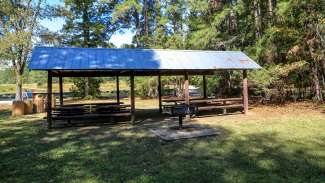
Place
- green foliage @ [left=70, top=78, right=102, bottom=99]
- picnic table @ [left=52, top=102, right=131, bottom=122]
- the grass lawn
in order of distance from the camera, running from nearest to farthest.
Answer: the grass lawn < picnic table @ [left=52, top=102, right=131, bottom=122] < green foliage @ [left=70, top=78, right=102, bottom=99]

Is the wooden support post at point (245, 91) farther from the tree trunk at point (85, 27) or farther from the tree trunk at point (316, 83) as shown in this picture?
the tree trunk at point (85, 27)

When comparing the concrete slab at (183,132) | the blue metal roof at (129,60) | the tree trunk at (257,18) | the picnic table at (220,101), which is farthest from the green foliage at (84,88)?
the concrete slab at (183,132)

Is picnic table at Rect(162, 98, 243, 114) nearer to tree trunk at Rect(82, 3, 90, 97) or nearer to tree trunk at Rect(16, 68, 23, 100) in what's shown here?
tree trunk at Rect(16, 68, 23, 100)

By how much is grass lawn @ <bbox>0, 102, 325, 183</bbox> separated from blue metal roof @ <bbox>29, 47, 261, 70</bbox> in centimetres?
267

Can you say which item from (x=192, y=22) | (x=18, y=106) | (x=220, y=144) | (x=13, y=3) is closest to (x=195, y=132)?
(x=220, y=144)

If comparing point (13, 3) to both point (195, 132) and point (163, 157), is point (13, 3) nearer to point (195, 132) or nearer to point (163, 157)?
point (195, 132)

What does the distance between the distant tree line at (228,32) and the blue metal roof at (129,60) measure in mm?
4022

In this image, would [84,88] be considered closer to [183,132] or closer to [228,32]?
[228,32]

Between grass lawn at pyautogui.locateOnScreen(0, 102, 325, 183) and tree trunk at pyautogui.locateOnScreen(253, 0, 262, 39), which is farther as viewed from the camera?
tree trunk at pyautogui.locateOnScreen(253, 0, 262, 39)

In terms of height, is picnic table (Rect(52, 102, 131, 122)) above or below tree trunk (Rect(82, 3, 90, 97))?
below

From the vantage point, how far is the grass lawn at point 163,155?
19.9 feet

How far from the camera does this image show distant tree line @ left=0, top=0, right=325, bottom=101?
58.9 ft

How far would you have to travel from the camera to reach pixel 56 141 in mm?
9938

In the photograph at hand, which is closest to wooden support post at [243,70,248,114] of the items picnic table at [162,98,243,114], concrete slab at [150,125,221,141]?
picnic table at [162,98,243,114]
